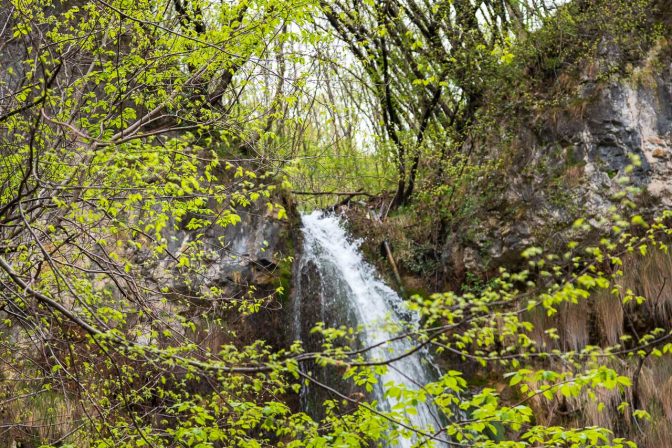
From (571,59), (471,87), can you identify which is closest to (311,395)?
(471,87)

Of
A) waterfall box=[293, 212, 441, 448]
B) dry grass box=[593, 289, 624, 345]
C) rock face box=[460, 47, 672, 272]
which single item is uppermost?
rock face box=[460, 47, 672, 272]

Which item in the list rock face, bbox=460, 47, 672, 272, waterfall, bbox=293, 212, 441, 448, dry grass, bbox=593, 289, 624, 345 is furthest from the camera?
waterfall, bbox=293, 212, 441, 448

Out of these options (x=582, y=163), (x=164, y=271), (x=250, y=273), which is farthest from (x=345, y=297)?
(x=582, y=163)

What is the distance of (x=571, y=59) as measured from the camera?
8.99 metres

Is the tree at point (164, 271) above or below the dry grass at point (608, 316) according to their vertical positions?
above

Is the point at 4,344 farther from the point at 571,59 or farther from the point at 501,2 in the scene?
the point at 501,2

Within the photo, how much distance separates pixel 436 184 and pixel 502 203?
1.37 m

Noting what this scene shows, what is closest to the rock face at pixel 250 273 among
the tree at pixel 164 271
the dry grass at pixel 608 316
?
the tree at pixel 164 271

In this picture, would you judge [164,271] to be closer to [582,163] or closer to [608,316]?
[608,316]

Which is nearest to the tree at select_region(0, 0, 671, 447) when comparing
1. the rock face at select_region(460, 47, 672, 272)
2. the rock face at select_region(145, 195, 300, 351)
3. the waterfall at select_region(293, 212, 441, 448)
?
the rock face at select_region(145, 195, 300, 351)

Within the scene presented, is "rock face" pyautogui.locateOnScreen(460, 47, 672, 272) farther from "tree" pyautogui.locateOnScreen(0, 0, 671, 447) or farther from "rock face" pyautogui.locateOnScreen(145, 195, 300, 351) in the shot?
"rock face" pyautogui.locateOnScreen(145, 195, 300, 351)

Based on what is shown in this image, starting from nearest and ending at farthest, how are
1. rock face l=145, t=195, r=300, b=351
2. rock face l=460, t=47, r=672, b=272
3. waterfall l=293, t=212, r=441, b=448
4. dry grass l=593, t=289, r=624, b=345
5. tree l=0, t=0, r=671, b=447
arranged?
tree l=0, t=0, r=671, b=447 < dry grass l=593, t=289, r=624, b=345 < rock face l=460, t=47, r=672, b=272 < waterfall l=293, t=212, r=441, b=448 < rock face l=145, t=195, r=300, b=351

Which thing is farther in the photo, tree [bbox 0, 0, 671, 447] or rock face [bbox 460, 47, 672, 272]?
rock face [bbox 460, 47, 672, 272]

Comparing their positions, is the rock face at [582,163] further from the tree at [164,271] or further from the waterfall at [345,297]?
the waterfall at [345,297]
